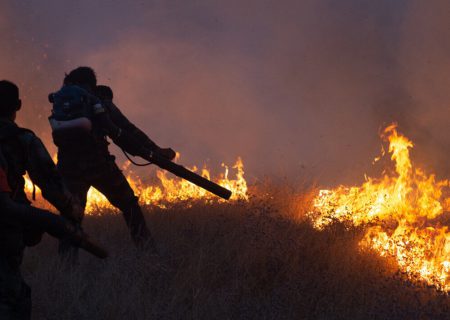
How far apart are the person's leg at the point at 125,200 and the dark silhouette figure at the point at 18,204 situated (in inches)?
80.2

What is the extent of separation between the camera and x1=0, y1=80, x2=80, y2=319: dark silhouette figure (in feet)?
7.04

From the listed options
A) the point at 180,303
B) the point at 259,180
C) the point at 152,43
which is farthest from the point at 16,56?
the point at 180,303

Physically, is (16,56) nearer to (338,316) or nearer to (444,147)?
(444,147)

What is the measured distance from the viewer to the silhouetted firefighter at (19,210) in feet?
7.04

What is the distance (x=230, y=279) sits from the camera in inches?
168

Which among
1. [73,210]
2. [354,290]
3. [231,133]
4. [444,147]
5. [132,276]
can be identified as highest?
[231,133]

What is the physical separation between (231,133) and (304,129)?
2.30 m

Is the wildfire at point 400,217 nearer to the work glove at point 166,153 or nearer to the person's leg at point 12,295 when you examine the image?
the work glove at point 166,153

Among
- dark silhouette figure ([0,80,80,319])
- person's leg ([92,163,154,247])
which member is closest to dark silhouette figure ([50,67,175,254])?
person's leg ([92,163,154,247])

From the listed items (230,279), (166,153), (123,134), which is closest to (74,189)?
(123,134)

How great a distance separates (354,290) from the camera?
13.0 ft

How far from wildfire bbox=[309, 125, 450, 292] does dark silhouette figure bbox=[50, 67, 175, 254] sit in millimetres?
2088

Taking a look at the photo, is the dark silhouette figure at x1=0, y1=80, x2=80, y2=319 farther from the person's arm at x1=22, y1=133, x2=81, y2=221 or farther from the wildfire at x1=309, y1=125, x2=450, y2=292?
the wildfire at x1=309, y1=125, x2=450, y2=292

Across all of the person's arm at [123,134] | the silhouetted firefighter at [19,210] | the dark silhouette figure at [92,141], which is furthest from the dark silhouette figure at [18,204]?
the person's arm at [123,134]
